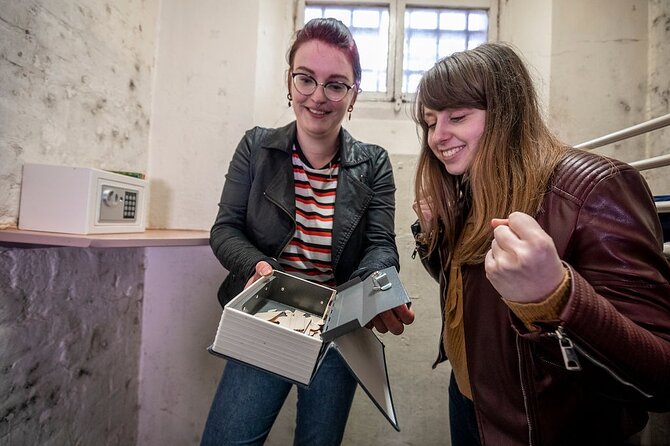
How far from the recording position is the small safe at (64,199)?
781 mm

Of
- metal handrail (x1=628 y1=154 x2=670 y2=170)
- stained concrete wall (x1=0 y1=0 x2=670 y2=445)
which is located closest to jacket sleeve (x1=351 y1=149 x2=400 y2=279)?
stained concrete wall (x1=0 y1=0 x2=670 y2=445)

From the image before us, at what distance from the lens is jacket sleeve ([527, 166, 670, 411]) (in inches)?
16.8

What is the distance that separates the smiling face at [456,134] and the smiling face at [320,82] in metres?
0.27

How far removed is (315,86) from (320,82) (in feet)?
0.05

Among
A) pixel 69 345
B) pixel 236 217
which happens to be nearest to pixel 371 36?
pixel 236 217

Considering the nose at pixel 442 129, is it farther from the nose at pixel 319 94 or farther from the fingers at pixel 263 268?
the fingers at pixel 263 268

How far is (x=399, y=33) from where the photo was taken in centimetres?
159

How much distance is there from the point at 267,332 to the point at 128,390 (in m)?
1.14

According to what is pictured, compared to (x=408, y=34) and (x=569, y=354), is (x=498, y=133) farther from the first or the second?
(x=408, y=34)

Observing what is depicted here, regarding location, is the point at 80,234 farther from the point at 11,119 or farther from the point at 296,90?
the point at 296,90

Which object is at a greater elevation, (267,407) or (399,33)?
(399,33)

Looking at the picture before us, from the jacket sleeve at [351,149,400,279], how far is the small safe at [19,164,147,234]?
661mm

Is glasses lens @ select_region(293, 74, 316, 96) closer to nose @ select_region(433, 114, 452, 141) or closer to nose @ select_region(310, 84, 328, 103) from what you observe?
nose @ select_region(310, 84, 328, 103)

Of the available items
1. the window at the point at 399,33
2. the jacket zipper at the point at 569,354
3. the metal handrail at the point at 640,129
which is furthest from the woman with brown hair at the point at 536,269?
the window at the point at 399,33
